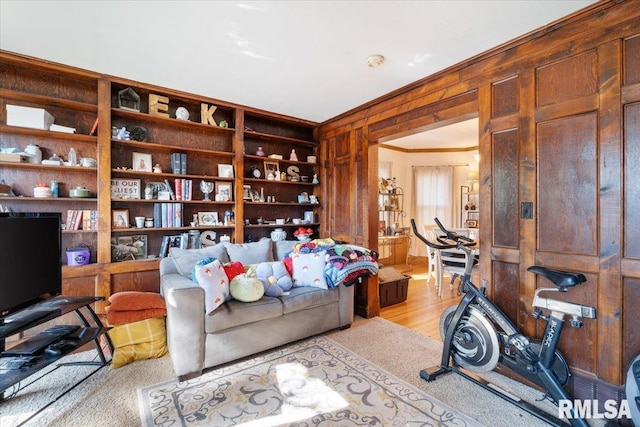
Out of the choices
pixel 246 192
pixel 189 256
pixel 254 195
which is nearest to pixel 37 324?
pixel 189 256

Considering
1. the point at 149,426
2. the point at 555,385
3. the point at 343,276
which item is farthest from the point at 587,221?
the point at 149,426

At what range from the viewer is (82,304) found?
2053 mm

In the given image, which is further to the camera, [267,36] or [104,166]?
[104,166]

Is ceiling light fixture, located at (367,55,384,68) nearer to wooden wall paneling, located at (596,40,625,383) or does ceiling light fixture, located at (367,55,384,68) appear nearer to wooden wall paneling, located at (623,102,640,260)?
wooden wall paneling, located at (596,40,625,383)

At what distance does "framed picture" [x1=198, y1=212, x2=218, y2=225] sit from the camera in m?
3.59

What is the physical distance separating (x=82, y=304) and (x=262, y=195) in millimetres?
2393

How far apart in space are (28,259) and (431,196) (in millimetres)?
6787

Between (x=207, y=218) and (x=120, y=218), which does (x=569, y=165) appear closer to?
(x=207, y=218)

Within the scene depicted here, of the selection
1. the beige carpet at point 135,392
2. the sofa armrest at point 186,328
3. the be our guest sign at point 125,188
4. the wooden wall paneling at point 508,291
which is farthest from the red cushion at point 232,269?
the wooden wall paneling at point 508,291

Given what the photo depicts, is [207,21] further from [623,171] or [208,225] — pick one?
[623,171]

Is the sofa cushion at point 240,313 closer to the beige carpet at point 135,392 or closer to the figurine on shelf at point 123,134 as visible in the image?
the beige carpet at point 135,392

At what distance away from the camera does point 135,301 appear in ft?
7.94

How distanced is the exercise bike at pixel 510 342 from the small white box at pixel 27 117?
3.74m

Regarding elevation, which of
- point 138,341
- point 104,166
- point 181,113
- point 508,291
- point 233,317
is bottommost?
point 138,341
